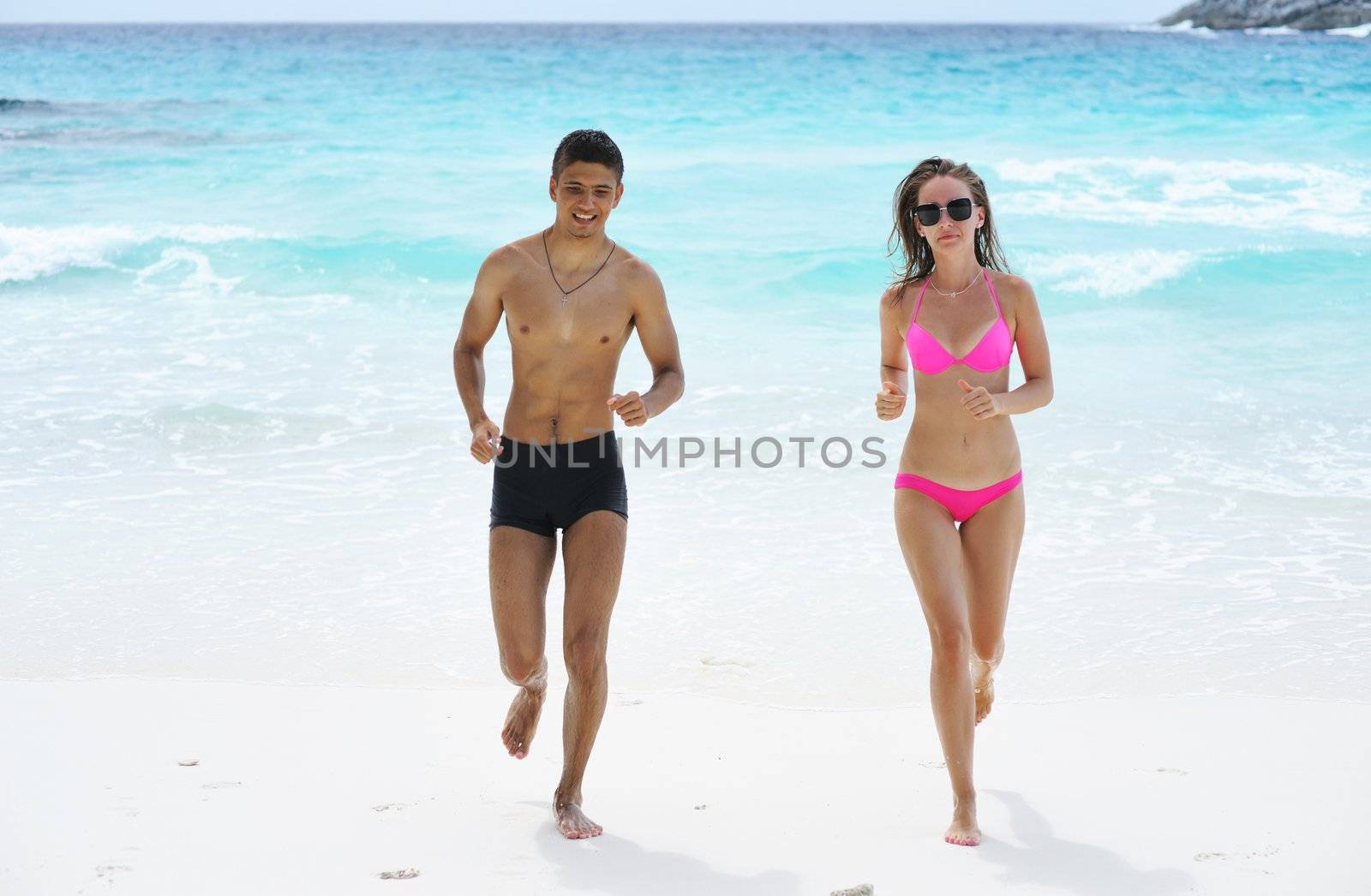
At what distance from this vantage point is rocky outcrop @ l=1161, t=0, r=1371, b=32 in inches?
2876

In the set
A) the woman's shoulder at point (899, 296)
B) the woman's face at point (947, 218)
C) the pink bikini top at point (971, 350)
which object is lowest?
the pink bikini top at point (971, 350)

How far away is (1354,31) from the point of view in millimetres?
70938

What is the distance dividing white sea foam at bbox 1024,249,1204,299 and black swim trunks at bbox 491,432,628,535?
1089 cm

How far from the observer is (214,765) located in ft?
14.9

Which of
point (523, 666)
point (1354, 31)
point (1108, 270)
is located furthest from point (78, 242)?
point (1354, 31)

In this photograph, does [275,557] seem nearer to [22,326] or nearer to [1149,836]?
[1149,836]

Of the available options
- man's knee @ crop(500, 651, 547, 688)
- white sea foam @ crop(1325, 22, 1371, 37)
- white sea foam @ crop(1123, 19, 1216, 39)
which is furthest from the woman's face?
white sea foam @ crop(1123, 19, 1216, 39)

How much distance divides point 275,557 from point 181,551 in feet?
1.57

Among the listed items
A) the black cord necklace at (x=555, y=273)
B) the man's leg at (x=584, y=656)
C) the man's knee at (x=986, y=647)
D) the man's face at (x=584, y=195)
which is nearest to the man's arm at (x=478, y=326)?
the black cord necklace at (x=555, y=273)

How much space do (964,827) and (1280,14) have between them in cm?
8668

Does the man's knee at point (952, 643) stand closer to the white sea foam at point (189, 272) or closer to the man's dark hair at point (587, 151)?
the man's dark hair at point (587, 151)

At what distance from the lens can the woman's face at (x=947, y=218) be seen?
4.31 metres

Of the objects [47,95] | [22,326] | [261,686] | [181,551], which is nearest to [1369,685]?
[261,686]

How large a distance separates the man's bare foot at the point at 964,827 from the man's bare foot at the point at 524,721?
50.9 inches
